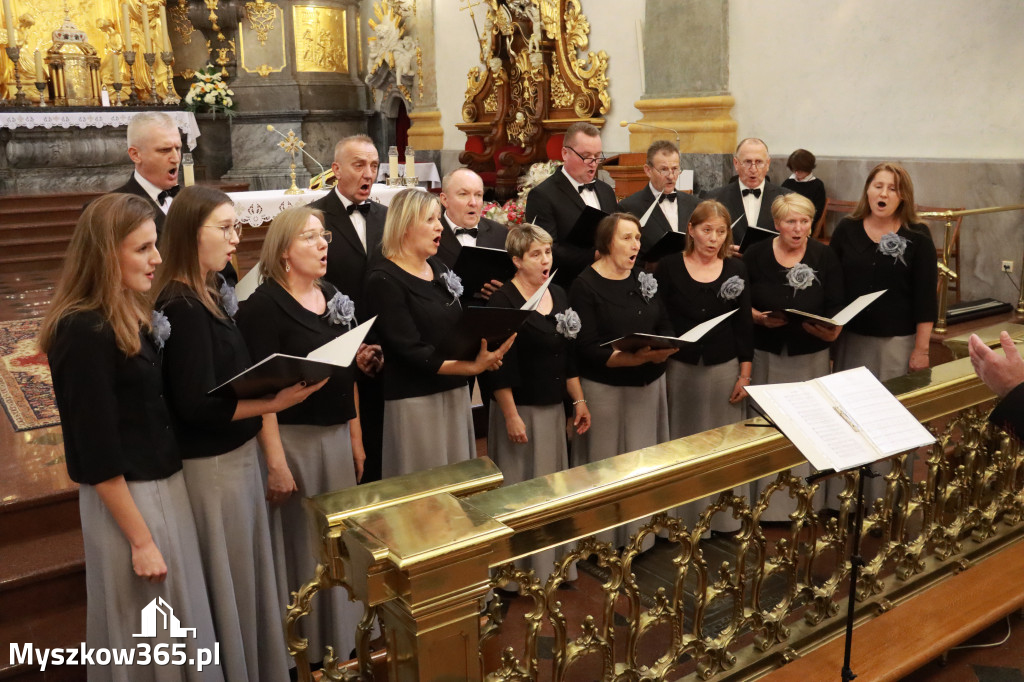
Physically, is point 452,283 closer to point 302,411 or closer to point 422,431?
point 422,431

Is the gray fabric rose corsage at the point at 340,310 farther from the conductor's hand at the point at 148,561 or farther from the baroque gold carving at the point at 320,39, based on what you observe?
the baroque gold carving at the point at 320,39

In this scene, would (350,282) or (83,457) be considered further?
(350,282)

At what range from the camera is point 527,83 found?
37.6ft

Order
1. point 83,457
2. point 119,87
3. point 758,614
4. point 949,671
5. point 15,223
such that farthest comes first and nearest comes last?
point 119,87
point 15,223
point 949,671
point 758,614
point 83,457

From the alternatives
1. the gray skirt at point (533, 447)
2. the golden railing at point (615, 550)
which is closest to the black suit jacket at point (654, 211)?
the gray skirt at point (533, 447)

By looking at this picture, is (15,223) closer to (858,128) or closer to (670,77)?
(670,77)

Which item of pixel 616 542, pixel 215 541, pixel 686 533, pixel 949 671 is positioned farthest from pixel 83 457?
pixel 949 671

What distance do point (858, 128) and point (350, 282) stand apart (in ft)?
17.4

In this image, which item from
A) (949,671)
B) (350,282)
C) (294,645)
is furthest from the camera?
(350,282)

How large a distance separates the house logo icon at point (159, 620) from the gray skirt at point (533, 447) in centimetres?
154

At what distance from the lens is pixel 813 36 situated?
7809 millimetres

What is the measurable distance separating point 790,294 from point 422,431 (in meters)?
1.94

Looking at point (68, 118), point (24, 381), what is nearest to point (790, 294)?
point (24, 381)

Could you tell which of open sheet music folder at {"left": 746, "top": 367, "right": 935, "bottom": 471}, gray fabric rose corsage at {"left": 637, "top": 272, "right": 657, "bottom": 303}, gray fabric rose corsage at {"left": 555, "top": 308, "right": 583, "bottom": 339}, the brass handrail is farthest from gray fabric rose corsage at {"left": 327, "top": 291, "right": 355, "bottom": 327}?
the brass handrail
